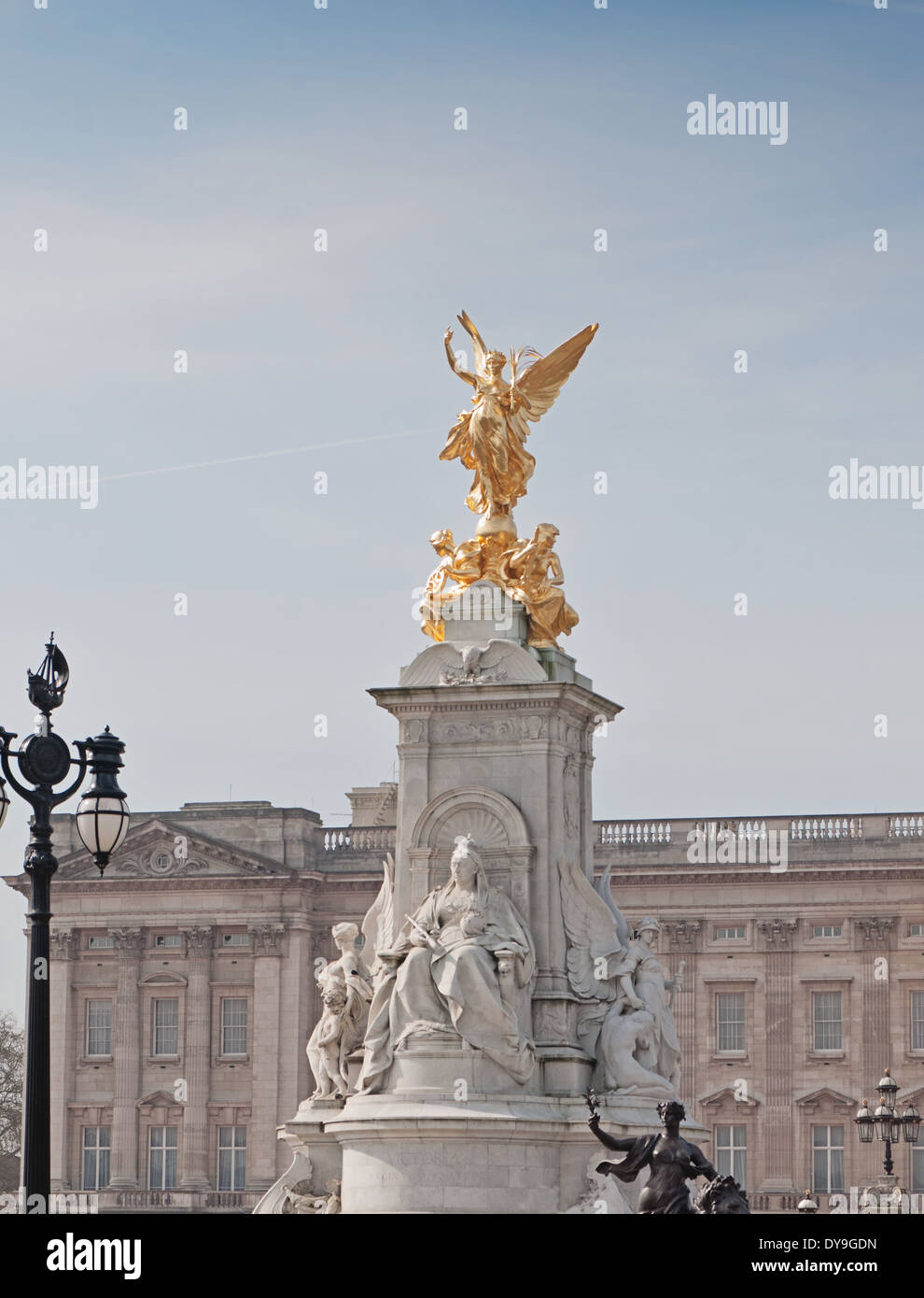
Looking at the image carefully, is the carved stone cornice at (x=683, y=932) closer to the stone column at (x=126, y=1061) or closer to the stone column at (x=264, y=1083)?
the stone column at (x=264, y=1083)

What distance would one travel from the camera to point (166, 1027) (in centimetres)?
10175

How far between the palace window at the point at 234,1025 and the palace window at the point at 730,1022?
51.1 ft

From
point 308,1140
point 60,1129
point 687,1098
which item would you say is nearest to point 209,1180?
point 60,1129

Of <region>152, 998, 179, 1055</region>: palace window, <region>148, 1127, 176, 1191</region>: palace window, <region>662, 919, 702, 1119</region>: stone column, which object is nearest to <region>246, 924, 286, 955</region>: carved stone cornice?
<region>152, 998, 179, 1055</region>: palace window

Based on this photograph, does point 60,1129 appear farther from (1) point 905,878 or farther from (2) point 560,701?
(2) point 560,701

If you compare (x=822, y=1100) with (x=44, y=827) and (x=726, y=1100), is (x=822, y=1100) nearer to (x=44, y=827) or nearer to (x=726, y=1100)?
(x=726, y=1100)

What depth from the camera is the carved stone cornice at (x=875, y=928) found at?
9575 centimetres

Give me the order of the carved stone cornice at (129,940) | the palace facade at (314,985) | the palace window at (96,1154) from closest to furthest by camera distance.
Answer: the palace facade at (314,985) < the palace window at (96,1154) < the carved stone cornice at (129,940)

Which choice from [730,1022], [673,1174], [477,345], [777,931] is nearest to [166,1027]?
[730,1022]

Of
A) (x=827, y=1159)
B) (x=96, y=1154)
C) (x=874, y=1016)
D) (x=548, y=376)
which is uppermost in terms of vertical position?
(x=548, y=376)

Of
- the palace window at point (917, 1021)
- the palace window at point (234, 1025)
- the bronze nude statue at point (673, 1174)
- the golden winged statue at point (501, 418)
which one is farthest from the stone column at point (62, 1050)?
the bronze nude statue at point (673, 1174)

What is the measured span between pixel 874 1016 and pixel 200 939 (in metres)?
22.9

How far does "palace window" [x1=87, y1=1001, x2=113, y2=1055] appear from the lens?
101938mm

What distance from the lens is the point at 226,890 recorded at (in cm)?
10262
